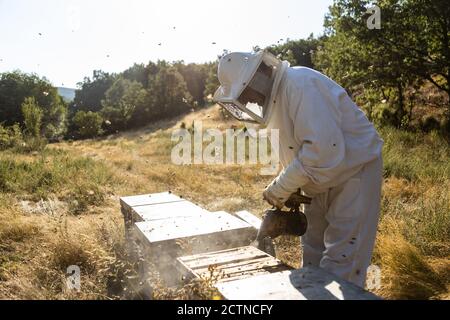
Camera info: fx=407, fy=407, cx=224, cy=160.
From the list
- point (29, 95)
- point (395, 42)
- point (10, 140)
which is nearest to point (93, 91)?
point (29, 95)

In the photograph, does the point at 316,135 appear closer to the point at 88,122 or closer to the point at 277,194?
the point at 277,194

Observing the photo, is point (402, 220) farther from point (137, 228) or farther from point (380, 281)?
point (137, 228)

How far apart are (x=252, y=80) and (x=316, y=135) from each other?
2.23ft

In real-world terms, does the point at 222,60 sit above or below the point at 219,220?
above

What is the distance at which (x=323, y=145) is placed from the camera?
7.91 ft

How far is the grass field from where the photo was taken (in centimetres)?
349

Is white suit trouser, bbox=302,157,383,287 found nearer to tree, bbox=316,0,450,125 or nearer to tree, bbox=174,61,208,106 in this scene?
tree, bbox=316,0,450,125

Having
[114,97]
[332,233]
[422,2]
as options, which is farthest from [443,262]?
[114,97]

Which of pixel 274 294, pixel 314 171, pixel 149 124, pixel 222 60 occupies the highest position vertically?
pixel 222 60

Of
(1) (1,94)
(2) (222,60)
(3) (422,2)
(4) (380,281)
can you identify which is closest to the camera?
(2) (222,60)

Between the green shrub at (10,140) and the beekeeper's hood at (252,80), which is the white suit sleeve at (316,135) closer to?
the beekeeper's hood at (252,80)

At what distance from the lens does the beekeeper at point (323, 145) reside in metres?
2.46

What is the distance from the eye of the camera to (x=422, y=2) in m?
9.48

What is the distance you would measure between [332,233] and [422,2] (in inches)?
347
